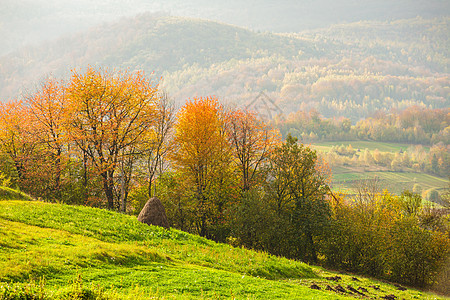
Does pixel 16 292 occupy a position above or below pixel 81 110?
below

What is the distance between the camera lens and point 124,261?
17109 mm

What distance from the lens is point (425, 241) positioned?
121 feet

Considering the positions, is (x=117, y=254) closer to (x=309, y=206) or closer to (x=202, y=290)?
(x=202, y=290)

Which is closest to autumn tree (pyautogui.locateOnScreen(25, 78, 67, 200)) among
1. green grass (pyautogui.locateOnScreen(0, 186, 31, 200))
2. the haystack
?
green grass (pyautogui.locateOnScreen(0, 186, 31, 200))

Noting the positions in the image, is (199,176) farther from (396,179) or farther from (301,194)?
(396,179)

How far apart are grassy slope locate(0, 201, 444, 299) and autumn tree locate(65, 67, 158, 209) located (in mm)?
14945

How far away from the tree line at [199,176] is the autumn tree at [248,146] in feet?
0.69

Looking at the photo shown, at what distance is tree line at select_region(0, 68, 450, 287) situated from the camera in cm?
3959

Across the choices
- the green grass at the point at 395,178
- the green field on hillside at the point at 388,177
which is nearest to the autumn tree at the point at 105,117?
the green grass at the point at 395,178

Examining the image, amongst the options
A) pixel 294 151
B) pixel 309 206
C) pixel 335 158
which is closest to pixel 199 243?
pixel 309 206

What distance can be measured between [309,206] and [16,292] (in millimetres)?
38550

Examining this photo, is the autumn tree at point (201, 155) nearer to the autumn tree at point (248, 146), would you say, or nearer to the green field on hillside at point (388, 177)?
the autumn tree at point (248, 146)

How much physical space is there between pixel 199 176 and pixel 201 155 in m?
3.29

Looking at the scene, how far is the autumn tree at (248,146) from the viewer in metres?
51.6
